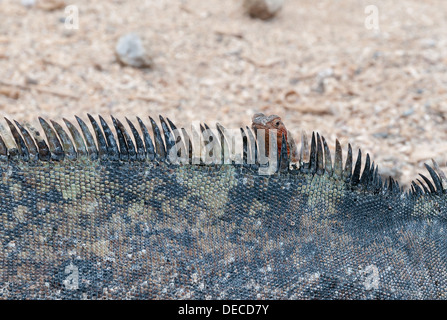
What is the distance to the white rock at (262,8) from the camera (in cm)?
714

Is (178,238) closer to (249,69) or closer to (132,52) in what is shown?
(132,52)

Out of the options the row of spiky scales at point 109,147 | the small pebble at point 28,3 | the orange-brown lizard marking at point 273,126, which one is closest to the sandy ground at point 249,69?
the small pebble at point 28,3

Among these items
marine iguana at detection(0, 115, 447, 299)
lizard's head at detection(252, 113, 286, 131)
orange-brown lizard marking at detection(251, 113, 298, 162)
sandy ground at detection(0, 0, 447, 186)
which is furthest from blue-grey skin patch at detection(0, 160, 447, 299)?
sandy ground at detection(0, 0, 447, 186)

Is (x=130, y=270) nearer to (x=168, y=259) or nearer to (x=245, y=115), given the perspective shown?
(x=168, y=259)

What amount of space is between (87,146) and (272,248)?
1.13m

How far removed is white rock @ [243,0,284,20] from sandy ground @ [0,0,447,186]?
110 millimetres

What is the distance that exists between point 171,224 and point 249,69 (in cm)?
399

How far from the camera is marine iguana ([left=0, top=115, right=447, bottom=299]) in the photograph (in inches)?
107

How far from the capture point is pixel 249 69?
645cm

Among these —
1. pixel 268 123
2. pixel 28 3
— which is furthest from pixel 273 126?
pixel 28 3

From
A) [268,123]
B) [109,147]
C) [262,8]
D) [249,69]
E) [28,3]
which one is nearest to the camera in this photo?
[109,147]

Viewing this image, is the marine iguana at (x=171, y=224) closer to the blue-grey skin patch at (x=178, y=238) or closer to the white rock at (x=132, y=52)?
the blue-grey skin patch at (x=178, y=238)
